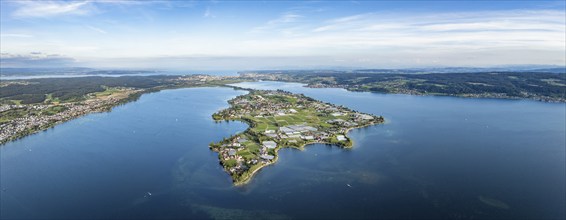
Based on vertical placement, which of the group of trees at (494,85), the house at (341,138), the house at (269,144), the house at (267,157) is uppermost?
the group of trees at (494,85)

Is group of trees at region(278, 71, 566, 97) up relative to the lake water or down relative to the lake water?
up

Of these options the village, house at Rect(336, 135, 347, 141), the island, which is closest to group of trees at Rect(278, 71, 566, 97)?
the island

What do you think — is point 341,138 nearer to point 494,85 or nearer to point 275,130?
point 275,130

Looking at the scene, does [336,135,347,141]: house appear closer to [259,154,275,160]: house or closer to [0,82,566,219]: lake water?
[0,82,566,219]: lake water

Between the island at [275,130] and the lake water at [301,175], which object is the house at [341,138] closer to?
the island at [275,130]

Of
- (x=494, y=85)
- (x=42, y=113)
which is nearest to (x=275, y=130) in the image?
(x=42, y=113)

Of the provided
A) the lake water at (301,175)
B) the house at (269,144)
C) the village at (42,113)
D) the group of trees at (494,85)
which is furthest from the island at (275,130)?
the group of trees at (494,85)
